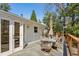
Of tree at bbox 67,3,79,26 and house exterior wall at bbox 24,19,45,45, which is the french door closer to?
house exterior wall at bbox 24,19,45,45

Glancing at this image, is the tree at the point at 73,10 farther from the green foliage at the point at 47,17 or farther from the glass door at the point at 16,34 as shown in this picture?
the glass door at the point at 16,34

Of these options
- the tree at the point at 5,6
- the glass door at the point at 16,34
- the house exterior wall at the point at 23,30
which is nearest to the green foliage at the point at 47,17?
the house exterior wall at the point at 23,30

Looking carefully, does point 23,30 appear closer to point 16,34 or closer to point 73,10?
point 16,34

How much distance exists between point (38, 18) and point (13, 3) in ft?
2.78

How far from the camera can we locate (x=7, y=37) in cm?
703

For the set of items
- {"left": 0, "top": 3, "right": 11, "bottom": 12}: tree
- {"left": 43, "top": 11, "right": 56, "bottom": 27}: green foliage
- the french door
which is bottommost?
the french door

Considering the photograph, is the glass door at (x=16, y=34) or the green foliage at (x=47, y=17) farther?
the glass door at (x=16, y=34)

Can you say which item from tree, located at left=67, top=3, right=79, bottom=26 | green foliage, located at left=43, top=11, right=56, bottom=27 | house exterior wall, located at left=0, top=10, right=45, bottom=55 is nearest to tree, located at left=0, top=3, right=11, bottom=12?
house exterior wall, located at left=0, top=10, right=45, bottom=55

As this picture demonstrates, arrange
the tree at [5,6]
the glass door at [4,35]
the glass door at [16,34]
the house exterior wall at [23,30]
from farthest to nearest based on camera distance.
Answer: the glass door at [16,34], the house exterior wall at [23,30], the glass door at [4,35], the tree at [5,6]

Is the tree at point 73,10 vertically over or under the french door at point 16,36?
over

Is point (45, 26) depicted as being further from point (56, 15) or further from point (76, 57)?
point (76, 57)

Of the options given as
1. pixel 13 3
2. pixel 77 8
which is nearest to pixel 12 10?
pixel 13 3

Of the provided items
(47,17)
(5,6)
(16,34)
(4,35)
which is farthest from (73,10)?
(4,35)

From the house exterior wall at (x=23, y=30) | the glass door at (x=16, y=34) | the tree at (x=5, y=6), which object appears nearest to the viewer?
the tree at (x=5, y=6)
